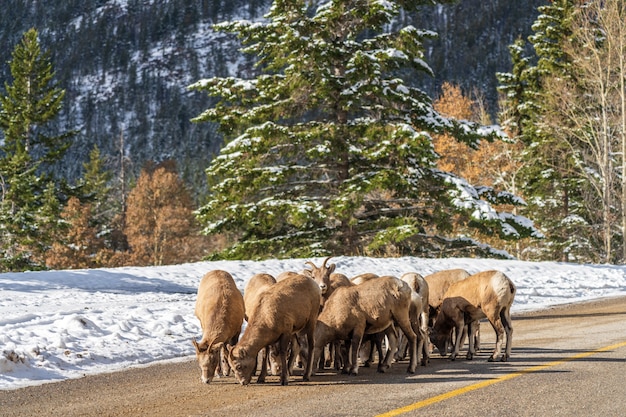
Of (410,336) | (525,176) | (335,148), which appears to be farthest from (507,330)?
(525,176)

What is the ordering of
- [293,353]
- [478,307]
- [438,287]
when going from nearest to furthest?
[293,353] < [478,307] < [438,287]

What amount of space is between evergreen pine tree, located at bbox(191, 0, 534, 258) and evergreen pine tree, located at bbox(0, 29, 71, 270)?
16527 mm

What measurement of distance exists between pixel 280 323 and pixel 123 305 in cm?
709

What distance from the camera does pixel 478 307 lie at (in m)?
10.9

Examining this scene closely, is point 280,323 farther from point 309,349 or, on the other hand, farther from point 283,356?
point 309,349

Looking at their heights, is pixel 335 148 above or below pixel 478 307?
above

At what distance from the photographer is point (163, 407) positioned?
7.47m

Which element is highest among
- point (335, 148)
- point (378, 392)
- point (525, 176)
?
point (525, 176)

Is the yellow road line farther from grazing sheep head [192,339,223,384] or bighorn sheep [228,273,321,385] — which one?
grazing sheep head [192,339,223,384]

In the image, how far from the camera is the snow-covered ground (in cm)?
1014

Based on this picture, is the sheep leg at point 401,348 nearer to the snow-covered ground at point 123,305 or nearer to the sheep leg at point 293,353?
the sheep leg at point 293,353

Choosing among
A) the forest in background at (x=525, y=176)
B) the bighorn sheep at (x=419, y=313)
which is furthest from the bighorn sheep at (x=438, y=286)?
the forest in background at (x=525, y=176)

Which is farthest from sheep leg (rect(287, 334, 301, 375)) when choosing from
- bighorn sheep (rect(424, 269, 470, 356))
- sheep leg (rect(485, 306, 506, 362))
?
bighorn sheep (rect(424, 269, 470, 356))

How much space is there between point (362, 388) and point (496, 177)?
134 ft
